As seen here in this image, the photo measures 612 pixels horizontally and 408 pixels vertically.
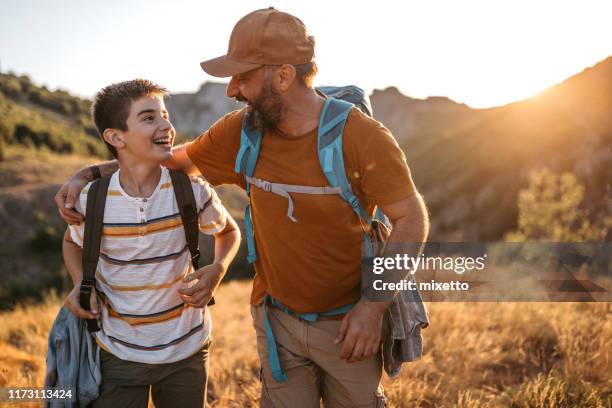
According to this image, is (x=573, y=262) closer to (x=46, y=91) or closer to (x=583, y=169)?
(x=583, y=169)

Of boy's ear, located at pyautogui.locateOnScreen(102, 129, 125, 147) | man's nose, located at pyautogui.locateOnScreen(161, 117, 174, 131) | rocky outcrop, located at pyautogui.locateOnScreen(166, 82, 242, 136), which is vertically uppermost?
rocky outcrop, located at pyautogui.locateOnScreen(166, 82, 242, 136)

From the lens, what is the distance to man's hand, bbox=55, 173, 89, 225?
2514 mm

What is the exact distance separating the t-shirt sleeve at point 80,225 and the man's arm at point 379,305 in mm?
Result: 1402

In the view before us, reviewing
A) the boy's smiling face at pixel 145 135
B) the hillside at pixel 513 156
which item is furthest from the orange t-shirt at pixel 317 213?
the hillside at pixel 513 156

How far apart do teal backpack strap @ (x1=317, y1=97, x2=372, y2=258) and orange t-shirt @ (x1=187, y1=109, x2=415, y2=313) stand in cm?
3

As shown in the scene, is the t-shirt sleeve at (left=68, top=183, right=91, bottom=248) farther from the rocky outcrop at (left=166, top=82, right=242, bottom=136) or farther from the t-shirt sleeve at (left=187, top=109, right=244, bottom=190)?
the rocky outcrop at (left=166, top=82, right=242, bottom=136)

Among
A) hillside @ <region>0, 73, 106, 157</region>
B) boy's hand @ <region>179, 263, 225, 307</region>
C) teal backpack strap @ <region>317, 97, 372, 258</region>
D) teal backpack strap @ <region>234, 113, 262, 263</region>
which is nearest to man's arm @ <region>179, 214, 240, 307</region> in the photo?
boy's hand @ <region>179, 263, 225, 307</region>

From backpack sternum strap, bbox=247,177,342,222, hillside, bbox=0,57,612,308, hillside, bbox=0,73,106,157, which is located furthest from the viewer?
hillside, bbox=0,73,106,157

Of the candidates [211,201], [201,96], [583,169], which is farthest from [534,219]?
[201,96]

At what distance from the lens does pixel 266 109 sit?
229cm

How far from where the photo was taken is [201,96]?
413 feet

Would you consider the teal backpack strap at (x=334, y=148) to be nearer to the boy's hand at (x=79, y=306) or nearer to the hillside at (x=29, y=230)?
the boy's hand at (x=79, y=306)

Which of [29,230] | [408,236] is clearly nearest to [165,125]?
[408,236]

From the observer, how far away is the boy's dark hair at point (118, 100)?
2.65 metres
